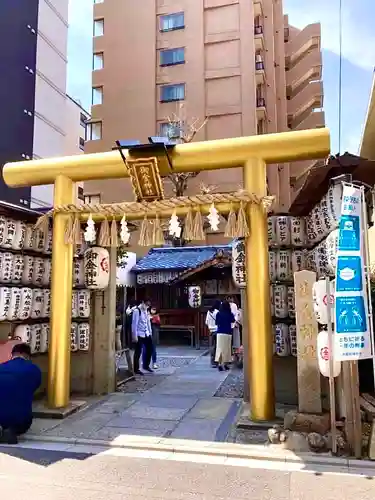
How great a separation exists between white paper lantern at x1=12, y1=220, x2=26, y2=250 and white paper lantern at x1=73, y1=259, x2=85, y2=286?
56.2 inches

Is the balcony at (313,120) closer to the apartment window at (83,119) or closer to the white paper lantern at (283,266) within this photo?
the apartment window at (83,119)

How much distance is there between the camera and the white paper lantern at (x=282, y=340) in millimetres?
8750

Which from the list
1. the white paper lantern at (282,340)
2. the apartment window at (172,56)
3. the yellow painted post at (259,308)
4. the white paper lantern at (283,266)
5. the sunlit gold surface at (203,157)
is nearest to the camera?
the yellow painted post at (259,308)

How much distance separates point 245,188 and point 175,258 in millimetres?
15600

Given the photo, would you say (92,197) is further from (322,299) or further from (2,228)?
(322,299)

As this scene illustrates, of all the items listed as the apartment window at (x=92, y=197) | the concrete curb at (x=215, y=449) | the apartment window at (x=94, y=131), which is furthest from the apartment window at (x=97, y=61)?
the concrete curb at (x=215, y=449)

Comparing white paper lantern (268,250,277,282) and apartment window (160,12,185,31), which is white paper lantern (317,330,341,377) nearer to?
white paper lantern (268,250,277,282)

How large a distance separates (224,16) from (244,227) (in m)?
28.8

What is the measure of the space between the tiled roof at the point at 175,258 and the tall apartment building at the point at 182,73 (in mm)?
6074

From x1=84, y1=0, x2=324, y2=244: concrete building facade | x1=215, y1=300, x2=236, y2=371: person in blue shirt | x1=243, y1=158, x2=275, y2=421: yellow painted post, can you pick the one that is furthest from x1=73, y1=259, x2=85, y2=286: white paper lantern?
x1=84, y1=0, x2=324, y2=244: concrete building facade

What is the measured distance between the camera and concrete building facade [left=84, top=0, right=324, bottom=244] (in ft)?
98.5

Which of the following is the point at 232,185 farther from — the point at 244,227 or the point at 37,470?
the point at 37,470

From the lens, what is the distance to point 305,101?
1559 inches

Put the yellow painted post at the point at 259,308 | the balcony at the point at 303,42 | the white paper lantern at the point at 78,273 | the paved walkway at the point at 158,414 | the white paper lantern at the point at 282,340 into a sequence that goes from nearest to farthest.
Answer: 1. the paved walkway at the point at 158,414
2. the yellow painted post at the point at 259,308
3. the white paper lantern at the point at 282,340
4. the white paper lantern at the point at 78,273
5. the balcony at the point at 303,42
